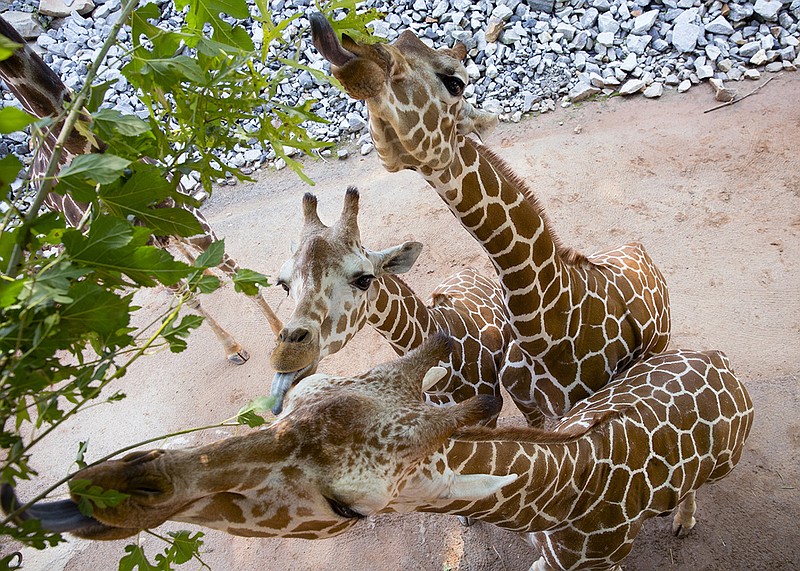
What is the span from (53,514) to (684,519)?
12.7 ft

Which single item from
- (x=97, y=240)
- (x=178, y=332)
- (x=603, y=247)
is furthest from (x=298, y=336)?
(x=603, y=247)

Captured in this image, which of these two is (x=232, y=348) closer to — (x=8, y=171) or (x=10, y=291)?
(x=10, y=291)

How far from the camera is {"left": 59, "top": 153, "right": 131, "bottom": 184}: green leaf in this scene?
1475mm

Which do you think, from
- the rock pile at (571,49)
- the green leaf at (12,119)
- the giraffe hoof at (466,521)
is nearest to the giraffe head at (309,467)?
the green leaf at (12,119)

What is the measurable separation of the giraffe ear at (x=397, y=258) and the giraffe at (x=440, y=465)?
3.16 feet

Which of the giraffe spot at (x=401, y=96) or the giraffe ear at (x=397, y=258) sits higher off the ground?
the giraffe spot at (x=401, y=96)

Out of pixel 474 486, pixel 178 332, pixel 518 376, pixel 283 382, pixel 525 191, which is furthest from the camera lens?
pixel 518 376

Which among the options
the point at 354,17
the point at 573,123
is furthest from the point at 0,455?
the point at 573,123

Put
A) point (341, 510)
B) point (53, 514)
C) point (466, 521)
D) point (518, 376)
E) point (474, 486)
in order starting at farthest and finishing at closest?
point (466, 521) → point (518, 376) → point (474, 486) → point (341, 510) → point (53, 514)

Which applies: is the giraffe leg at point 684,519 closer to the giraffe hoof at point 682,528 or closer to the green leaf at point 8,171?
the giraffe hoof at point 682,528

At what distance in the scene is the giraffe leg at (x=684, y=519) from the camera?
3.97 m

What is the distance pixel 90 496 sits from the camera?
4.79ft

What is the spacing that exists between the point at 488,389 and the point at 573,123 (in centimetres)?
473

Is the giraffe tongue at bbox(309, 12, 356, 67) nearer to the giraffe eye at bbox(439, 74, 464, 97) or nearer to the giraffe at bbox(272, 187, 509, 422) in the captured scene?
the giraffe eye at bbox(439, 74, 464, 97)
